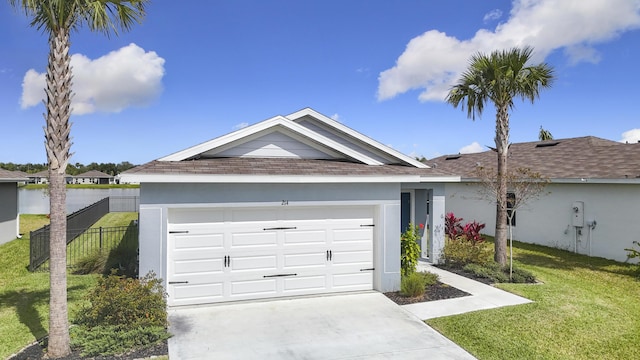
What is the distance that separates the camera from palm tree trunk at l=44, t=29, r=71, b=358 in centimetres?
590

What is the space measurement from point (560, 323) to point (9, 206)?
2159 cm

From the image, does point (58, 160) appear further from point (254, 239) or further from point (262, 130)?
point (262, 130)

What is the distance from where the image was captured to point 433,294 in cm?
966

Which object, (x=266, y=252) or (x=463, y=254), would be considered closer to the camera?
(x=266, y=252)

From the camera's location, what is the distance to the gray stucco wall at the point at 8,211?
54.6 feet

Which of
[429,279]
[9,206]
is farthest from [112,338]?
[9,206]

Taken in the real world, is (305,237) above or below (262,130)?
below

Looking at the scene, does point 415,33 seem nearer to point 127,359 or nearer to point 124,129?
point 127,359

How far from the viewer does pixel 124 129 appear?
24.4 meters

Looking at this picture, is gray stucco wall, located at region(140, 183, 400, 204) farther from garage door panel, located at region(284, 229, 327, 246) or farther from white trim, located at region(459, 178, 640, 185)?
white trim, located at region(459, 178, 640, 185)

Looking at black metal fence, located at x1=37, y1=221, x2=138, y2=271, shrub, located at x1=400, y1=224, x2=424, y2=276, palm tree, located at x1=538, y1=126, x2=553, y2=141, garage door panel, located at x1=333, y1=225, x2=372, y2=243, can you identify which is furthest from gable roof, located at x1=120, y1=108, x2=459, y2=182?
palm tree, located at x1=538, y1=126, x2=553, y2=141

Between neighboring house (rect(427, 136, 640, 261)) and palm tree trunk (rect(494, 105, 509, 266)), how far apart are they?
16.9 ft

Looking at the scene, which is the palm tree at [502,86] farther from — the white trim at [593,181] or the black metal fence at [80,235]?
the black metal fence at [80,235]

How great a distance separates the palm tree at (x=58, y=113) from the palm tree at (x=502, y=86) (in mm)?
10650
